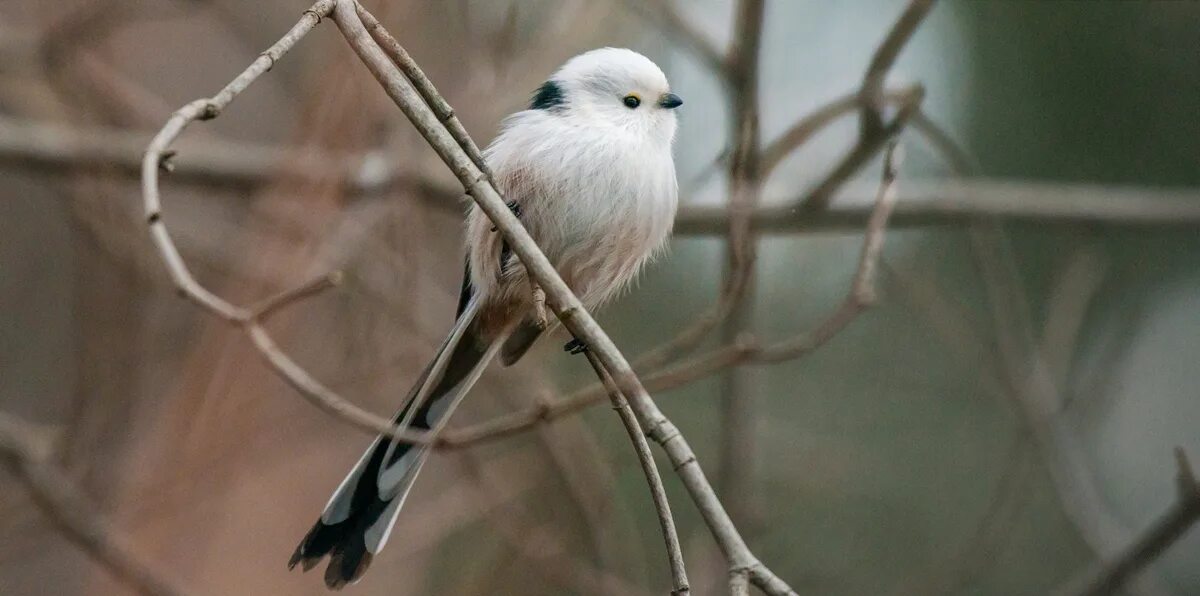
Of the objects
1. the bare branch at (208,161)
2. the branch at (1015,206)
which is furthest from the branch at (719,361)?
the bare branch at (208,161)

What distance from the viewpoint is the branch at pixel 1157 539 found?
2000 mm

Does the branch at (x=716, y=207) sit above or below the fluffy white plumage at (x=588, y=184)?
above

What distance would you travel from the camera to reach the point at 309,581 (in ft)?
13.6

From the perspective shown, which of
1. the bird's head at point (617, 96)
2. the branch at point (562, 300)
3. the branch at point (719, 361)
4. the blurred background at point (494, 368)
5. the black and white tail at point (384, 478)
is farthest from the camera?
the blurred background at point (494, 368)

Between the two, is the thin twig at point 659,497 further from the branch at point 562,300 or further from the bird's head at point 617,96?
→ the bird's head at point 617,96

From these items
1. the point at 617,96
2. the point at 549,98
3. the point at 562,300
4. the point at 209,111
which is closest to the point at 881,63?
the point at 617,96

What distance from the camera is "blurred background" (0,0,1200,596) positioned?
3.39m

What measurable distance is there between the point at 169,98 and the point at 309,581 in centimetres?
243

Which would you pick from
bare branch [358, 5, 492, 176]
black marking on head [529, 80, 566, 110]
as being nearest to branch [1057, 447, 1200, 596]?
bare branch [358, 5, 492, 176]

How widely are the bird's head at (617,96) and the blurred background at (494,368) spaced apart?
21cm

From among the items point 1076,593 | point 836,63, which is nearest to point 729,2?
point 836,63

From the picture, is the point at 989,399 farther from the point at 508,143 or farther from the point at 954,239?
the point at 508,143

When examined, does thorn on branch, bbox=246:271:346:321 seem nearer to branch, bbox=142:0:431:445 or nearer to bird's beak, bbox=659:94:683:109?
branch, bbox=142:0:431:445

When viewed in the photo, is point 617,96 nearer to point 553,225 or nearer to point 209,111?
point 553,225
